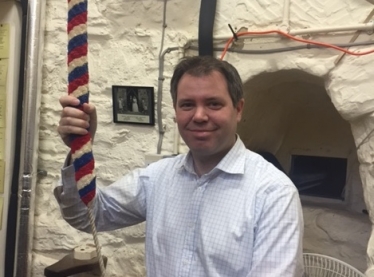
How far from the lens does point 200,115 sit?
1076 mm

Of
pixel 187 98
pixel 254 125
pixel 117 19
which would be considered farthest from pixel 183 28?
pixel 187 98

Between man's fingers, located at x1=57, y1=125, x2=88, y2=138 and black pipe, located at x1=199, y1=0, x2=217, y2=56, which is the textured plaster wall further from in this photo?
man's fingers, located at x1=57, y1=125, x2=88, y2=138

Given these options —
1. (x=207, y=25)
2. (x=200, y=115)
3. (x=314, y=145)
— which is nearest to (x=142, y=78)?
(x=207, y=25)

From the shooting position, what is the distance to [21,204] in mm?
1860

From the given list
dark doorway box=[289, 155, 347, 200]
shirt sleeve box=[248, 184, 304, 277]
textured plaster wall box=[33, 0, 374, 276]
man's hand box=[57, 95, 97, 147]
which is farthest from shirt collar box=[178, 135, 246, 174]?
dark doorway box=[289, 155, 347, 200]

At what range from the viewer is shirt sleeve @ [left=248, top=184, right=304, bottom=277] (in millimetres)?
992

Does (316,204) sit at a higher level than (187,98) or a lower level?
lower

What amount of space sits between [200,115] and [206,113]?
17mm

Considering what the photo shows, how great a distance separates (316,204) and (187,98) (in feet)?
3.78

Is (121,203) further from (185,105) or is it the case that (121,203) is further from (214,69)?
(214,69)

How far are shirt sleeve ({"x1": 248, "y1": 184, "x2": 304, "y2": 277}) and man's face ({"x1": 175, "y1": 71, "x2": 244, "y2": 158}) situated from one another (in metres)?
0.18

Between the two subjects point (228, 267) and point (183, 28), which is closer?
point (228, 267)

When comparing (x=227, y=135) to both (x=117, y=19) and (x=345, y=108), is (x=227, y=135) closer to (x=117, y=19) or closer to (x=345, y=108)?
(x=345, y=108)

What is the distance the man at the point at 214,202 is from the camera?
3.35 ft
